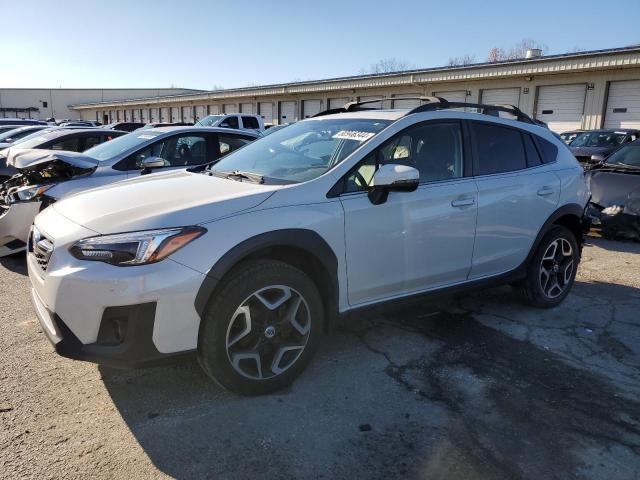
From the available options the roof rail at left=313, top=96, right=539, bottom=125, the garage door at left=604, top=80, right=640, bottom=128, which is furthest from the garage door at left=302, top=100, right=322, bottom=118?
the roof rail at left=313, top=96, right=539, bottom=125

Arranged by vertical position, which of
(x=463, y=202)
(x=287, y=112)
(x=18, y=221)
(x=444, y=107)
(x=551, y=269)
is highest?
(x=287, y=112)

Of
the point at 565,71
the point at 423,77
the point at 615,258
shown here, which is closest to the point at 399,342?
the point at 615,258

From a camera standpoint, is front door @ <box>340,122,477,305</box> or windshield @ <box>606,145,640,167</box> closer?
front door @ <box>340,122,477,305</box>

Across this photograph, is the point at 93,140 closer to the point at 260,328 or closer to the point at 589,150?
the point at 260,328

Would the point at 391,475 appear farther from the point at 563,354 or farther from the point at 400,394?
the point at 563,354

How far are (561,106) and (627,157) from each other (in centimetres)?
1307

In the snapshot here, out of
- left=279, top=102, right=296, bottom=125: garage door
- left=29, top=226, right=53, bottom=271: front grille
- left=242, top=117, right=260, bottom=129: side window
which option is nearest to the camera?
left=29, top=226, right=53, bottom=271: front grille

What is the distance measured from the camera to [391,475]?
→ 2.52 metres

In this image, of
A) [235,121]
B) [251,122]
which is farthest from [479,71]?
[235,121]

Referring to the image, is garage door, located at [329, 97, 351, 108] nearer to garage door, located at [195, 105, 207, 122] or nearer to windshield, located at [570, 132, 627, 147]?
windshield, located at [570, 132, 627, 147]

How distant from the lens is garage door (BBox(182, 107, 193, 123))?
4550 cm

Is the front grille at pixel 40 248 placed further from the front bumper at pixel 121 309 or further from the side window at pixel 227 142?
the side window at pixel 227 142

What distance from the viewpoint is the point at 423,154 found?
12.9 ft

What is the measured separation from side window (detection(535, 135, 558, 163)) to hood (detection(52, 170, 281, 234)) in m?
2.78
